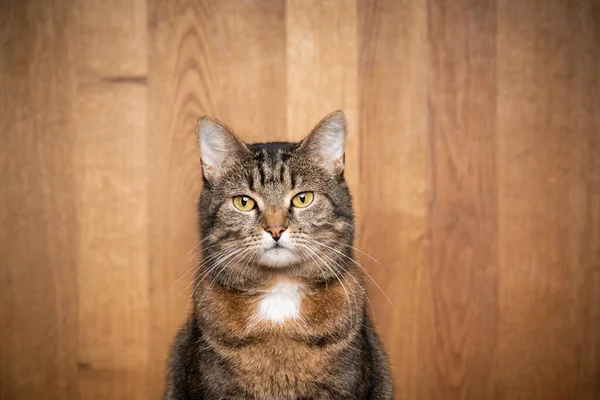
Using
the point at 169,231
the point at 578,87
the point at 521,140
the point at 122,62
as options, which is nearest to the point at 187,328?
the point at 169,231

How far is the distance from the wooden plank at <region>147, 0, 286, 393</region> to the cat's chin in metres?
0.45

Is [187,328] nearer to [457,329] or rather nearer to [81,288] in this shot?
[81,288]

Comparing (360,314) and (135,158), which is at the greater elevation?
(135,158)

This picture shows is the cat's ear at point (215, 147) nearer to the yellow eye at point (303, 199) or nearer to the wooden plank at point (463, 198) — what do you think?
the yellow eye at point (303, 199)

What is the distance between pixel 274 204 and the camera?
3.87 feet

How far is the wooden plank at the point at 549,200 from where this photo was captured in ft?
5.12

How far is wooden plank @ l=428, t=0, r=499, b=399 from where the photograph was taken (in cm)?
154

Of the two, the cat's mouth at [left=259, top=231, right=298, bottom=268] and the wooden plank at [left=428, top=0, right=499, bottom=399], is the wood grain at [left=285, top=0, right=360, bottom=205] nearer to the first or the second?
the wooden plank at [left=428, top=0, right=499, bottom=399]

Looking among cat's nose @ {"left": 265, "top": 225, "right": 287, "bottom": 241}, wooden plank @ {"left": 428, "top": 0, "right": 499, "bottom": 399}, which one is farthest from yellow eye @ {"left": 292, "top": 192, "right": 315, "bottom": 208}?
wooden plank @ {"left": 428, "top": 0, "right": 499, "bottom": 399}

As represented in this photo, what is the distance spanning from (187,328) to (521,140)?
1.02m

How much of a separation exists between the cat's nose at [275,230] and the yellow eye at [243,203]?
10 cm

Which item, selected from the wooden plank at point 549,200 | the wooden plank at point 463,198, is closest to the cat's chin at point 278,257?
the wooden plank at point 463,198

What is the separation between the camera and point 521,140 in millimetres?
1566

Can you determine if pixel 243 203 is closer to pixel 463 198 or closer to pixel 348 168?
pixel 348 168
